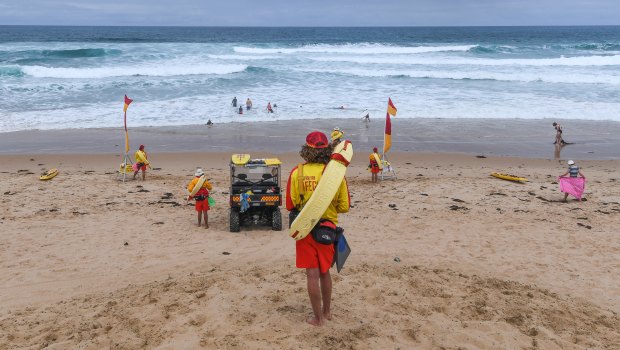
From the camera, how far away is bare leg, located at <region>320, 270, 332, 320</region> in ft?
16.0

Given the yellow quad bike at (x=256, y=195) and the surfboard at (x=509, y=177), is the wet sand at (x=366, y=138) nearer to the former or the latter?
the surfboard at (x=509, y=177)

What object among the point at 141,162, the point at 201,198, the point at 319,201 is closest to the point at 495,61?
the point at 141,162

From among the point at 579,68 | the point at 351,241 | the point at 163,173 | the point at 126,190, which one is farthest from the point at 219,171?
the point at 579,68

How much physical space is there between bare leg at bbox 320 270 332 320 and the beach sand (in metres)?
0.15

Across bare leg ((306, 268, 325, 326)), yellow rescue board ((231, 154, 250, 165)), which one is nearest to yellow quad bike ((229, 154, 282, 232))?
yellow rescue board ((231, 154, 250, 165))

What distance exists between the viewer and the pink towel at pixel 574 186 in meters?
11.0

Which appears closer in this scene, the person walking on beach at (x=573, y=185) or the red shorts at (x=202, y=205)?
the red shorts at (x=202, y=205)

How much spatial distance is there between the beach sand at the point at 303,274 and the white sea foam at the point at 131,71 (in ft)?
84.6

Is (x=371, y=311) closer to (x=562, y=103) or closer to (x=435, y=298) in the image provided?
(x=435, y=298)

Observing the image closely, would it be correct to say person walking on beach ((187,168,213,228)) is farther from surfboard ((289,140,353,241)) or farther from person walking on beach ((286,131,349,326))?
surfboard ((289,140,353,241))

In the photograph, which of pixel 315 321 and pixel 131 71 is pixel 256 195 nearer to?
pixel 315 321

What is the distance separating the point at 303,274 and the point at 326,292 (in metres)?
1.63

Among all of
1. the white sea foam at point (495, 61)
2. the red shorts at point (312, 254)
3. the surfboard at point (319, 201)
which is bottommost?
the red shorts at point (312, 254)

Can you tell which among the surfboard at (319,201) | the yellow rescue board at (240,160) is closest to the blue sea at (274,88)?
the yellow rescue board at (240,160)
